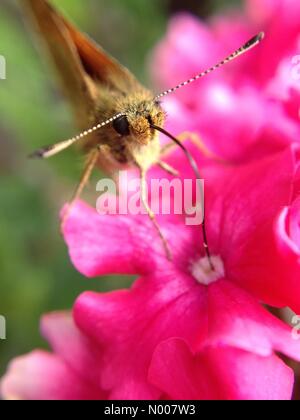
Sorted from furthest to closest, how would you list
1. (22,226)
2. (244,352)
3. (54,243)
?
1. (54,243)
2. (22,226)
3. (244,352)

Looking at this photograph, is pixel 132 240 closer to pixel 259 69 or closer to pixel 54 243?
pixel 259 69

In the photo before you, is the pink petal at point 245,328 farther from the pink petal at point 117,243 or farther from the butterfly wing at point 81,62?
the butterfly wing at point 81,62

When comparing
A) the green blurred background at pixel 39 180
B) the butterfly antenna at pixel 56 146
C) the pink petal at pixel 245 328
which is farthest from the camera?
the green blurred background at pixel 39 180

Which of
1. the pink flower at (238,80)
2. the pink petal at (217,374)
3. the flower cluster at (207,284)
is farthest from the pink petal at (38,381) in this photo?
the pink flower at (238,80)

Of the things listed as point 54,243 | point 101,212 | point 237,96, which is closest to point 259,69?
point 237,96

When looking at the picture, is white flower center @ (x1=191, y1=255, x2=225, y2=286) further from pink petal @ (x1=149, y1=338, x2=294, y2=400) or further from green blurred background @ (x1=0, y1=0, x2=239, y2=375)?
green blurred background @ (x1=0, y1=0, x2=239, y2=375)
